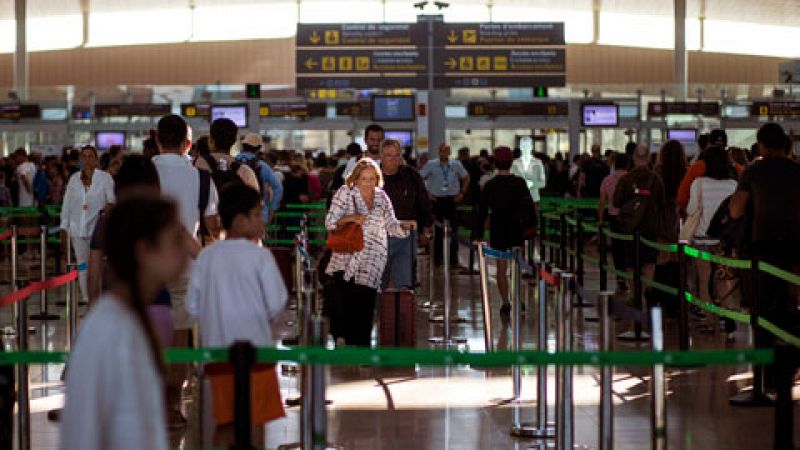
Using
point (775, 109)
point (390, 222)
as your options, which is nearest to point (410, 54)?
point (775, 109)

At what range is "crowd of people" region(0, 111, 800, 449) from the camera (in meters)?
3.87

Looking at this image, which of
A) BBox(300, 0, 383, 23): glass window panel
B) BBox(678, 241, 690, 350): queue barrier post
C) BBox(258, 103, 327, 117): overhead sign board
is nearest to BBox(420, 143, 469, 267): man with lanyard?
BBox(678, 241, 690, 350): queue barrier post

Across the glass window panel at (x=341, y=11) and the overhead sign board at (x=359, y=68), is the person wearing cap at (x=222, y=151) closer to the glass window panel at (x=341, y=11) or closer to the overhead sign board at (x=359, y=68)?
the overhead sign board at (x=359, y=68)

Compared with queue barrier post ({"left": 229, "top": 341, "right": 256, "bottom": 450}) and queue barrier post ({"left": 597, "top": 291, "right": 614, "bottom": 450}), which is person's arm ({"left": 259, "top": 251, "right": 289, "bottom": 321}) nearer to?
queue barrier post ({"left": 229, "top": 341, "right": 256, "bottom": 450})

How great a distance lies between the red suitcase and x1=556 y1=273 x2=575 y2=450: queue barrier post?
154 inches

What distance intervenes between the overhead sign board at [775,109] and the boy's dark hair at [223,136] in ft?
87.6

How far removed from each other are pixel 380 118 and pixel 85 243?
63.8 ft

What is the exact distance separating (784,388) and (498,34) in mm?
22432

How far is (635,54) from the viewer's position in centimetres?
4572

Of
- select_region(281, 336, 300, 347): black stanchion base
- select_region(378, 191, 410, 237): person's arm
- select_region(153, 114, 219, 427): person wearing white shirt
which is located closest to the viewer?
select_region(153, 114, 219, 427): person wearing white shirt

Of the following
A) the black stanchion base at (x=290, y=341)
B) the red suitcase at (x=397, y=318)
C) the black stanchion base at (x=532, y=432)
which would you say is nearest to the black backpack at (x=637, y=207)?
the red suitcase at (x=397, y=318)

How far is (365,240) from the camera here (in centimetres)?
1123

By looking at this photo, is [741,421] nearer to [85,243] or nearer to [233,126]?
[233,126]

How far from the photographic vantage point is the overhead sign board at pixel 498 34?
27391 millimetres
